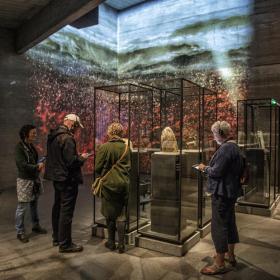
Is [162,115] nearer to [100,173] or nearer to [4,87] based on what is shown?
[100,173]

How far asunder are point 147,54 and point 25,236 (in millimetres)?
7259

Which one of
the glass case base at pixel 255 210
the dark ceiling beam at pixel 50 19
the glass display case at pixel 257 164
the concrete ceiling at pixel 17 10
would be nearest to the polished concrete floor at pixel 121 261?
the glass case base at pixel 255 210

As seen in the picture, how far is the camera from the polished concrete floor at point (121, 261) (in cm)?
294

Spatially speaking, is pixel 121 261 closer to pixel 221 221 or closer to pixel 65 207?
pixel 65 207

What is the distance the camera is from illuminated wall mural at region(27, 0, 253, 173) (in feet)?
26.2

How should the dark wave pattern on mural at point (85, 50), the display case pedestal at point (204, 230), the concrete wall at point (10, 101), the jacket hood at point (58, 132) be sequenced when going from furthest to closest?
the dark wave pattern on mural at point (85, 50) → the concrete wall at point (10, 101) → the display case pedestal at point (204, 230) → the jacket hood at point (58, 132)

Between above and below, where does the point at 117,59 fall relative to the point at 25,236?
above

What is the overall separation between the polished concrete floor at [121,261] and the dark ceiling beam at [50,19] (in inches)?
140

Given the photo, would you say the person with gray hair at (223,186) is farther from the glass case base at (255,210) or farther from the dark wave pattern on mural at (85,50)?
the dark wave pattern on mural at (85,50)

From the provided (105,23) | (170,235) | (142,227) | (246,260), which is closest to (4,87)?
(105,23)

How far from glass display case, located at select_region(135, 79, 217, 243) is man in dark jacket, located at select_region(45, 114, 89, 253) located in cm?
88

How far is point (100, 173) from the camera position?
3387 millimetres

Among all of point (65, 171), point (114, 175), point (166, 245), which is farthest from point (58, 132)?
point (166, 245)

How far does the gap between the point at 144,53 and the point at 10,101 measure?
14.6ft
